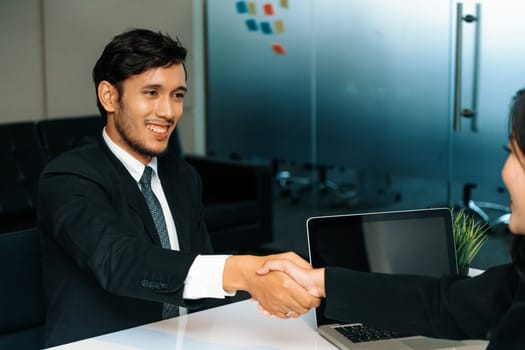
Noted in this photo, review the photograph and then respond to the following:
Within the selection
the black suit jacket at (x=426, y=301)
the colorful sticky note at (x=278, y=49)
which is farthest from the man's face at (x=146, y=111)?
the colorful sticky note at (x=278, y=49)

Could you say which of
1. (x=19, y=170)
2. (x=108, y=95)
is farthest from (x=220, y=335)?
(x=19, y=170)

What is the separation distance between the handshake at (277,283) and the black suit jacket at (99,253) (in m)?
0.13

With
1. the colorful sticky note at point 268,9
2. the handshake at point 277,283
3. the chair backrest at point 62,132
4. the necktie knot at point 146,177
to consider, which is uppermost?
the colorful sticky note at point 268,9

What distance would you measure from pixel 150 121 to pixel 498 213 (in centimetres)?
311

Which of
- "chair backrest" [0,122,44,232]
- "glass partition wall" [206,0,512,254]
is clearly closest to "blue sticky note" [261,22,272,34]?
"glass partition wall" [206,0,512,254]

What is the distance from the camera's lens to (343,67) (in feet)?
18.6

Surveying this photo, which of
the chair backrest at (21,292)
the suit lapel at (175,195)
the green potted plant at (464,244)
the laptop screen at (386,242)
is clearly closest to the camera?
the laptop screen at (386,242)

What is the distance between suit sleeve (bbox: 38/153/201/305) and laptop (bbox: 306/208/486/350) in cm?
35

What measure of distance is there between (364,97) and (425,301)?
3.80 metres

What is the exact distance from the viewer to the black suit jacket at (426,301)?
1818 millimetres

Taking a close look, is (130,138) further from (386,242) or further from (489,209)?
(489,209)

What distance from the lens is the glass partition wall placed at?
5.02 m

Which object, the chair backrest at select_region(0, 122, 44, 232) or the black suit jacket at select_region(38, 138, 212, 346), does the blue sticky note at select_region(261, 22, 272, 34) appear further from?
the black suit jacket at select_region(38, 138, 212, 346)

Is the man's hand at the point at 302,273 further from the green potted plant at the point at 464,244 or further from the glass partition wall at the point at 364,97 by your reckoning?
the glass partition wall at the point at 364,97
